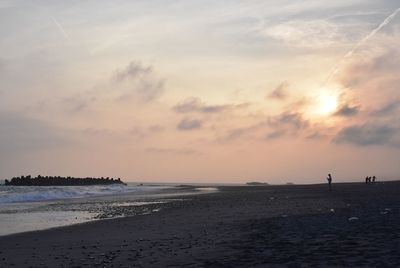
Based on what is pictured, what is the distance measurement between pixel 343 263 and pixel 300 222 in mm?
9653

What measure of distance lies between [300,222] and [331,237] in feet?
17.9

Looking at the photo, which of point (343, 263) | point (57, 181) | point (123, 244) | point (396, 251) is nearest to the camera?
point (343, 263)

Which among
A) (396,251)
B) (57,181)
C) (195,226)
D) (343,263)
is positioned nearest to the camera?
(343,263)

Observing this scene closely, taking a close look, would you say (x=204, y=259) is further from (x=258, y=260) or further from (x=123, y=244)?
(x=123, y=244)

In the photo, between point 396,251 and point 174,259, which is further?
point 174,259

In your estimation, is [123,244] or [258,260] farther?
[123,244]

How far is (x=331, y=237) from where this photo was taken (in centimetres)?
1511

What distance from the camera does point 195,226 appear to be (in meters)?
22.5

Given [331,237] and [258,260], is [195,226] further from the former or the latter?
[258,260]

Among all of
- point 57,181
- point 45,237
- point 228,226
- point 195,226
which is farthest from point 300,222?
point 57,181

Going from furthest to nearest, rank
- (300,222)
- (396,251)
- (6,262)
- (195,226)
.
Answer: (195,226)
(300,222)
(6,262)
(396,251)

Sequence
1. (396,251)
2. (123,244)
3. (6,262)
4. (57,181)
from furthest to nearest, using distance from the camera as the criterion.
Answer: (57,181), (123,244), (6,262), (396,251)

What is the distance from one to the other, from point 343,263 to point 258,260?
2251 millimetres

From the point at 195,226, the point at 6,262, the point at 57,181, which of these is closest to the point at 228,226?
the point at 195,226
